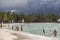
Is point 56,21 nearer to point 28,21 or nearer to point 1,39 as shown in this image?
point 28,21

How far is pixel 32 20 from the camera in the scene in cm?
4116

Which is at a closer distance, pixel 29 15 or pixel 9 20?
pixel 9 20

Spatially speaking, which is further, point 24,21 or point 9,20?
point 24,21

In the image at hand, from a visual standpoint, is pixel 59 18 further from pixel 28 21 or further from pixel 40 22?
pixel 28 21

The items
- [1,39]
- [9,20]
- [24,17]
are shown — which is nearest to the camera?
[1,39]

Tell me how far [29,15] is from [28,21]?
4.66 feet

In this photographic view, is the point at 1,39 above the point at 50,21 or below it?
above

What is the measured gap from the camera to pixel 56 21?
1640 inches

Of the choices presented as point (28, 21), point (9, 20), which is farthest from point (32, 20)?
point (9, 20)

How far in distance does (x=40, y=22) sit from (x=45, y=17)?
1.71 metres

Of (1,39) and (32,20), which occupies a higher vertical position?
(1,39)

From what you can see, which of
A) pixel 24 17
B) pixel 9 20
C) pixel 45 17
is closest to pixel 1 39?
pixel 9 20

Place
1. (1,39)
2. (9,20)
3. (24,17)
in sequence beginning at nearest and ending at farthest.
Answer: (1,39), (9,20), (24,17)

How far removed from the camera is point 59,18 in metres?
41.6
